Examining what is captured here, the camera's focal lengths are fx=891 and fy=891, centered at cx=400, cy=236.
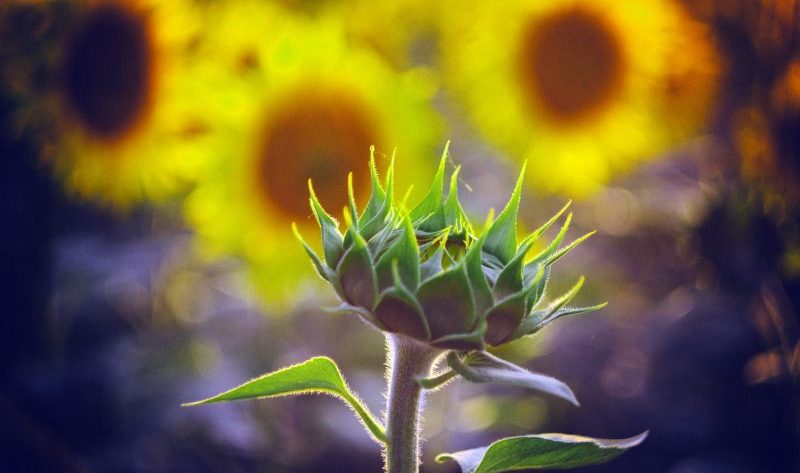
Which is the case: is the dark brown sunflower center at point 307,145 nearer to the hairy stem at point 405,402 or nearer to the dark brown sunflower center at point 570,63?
the dark brown sunflower center at point 570,63

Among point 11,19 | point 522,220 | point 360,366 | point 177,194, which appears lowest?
point 360,366

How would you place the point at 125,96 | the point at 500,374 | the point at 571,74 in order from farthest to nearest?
the point at 571,74
the point at 125,96
the point at 500,374

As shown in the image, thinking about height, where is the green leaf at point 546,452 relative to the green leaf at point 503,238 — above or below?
below

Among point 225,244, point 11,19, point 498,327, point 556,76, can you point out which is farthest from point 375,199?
point 556,76

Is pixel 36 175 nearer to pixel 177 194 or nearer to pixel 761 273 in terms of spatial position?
pixel 177 194

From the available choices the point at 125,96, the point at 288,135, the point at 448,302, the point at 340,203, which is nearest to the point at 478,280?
the point at 448,302

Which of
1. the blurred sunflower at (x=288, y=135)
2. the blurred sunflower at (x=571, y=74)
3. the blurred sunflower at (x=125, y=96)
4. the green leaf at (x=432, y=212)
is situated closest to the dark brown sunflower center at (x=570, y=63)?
the blurred sunflower at (x=571, y=74)

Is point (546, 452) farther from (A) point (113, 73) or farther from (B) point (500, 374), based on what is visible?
(A) point (113, 73)
